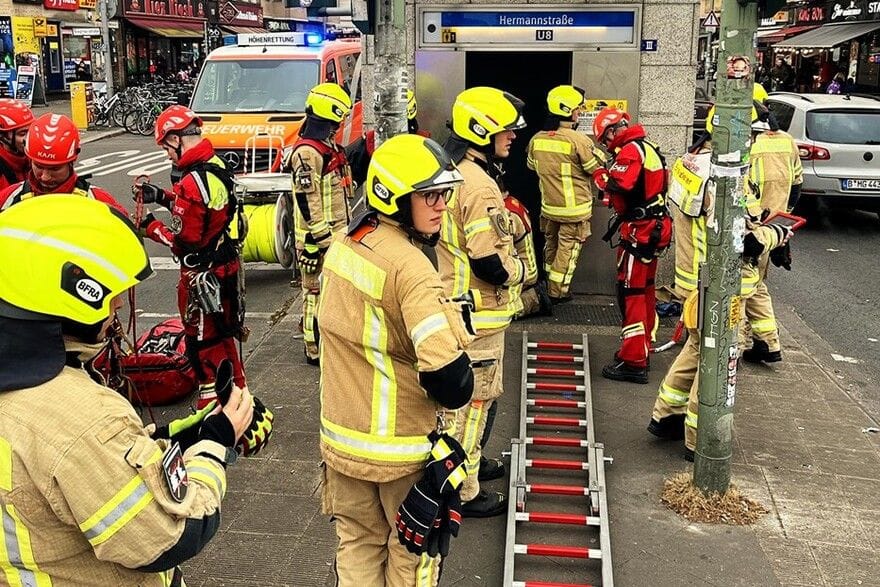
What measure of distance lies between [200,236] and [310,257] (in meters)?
1.38

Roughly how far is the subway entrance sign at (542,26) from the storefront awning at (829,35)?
71.3 ft

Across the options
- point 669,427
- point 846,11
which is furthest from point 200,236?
point 846,11

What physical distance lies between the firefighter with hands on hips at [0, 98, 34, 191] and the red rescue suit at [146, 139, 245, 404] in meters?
1.61

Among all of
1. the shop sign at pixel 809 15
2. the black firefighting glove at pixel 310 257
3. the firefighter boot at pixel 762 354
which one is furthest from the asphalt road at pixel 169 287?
the shop sign at pixel 809 15

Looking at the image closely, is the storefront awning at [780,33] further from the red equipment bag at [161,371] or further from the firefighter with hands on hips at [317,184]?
the red equipment bag at [161,371]

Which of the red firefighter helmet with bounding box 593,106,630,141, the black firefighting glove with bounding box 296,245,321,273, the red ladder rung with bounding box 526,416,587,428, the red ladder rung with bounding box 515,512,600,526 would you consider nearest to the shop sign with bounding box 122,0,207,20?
the black firefighting glove with bounding box 296,245,321,273

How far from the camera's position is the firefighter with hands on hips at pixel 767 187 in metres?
7.27

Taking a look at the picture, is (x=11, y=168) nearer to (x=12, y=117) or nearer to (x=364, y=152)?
(x=12, y=117)

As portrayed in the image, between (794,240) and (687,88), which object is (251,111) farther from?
(794,240)

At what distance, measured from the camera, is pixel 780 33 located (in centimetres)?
3466

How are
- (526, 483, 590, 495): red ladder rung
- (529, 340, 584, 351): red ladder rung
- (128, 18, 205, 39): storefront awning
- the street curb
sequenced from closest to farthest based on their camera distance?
1. (526, 483, 590, 495): red ladder rung
2. (529, 340, 584, 351): red ladder rung
3. the street curb
4. (128, 18, 205, 39): storefront awning

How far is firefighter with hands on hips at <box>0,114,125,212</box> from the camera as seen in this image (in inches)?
216

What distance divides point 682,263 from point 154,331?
4063mm

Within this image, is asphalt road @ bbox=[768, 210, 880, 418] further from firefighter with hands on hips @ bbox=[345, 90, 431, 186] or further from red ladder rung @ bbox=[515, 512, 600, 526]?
firefighter with hands on hips @ bbox=[345, 90, 431, 186]
